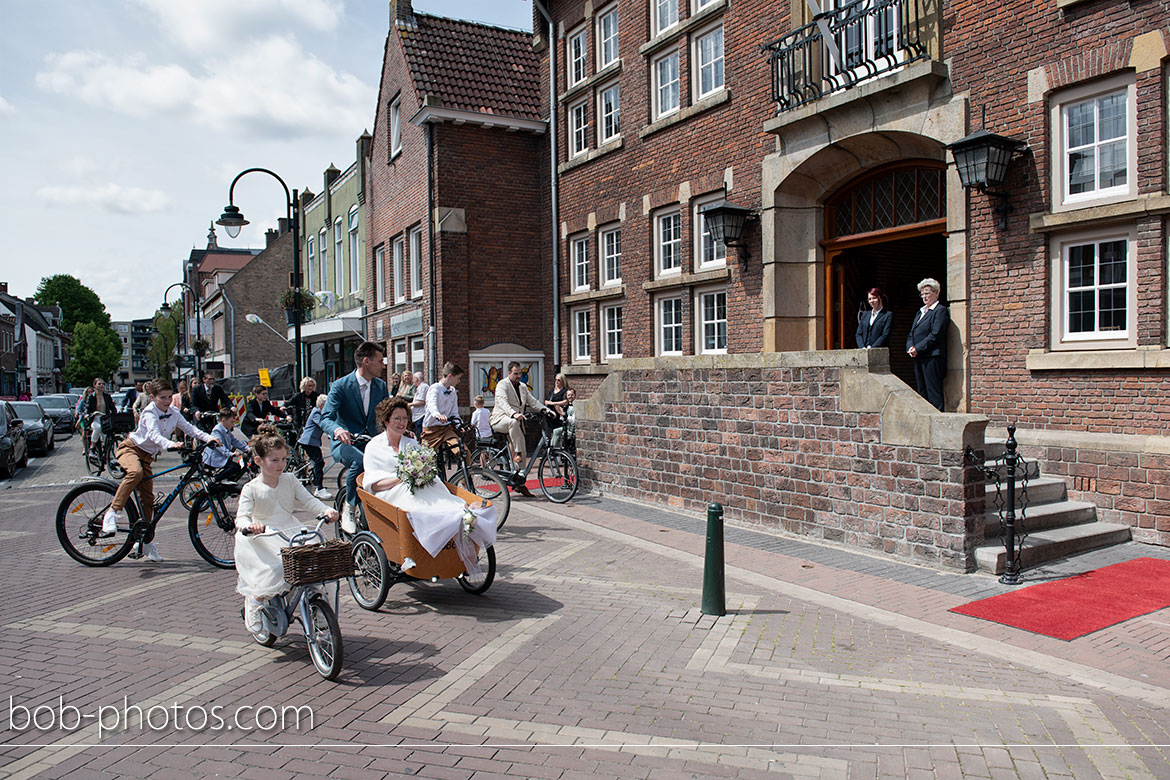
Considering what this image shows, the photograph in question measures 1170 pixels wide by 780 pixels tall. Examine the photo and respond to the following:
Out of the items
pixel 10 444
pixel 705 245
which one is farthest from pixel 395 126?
pixel 10 444

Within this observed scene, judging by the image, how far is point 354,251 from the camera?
87.9ft

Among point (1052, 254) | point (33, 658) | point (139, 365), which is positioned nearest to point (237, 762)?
point (33, 658)

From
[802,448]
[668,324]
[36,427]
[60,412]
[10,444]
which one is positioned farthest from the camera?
[60,412]

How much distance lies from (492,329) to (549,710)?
15.6 meters

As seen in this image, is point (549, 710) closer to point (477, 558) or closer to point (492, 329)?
point (477, 558)

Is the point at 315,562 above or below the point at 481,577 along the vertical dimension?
above

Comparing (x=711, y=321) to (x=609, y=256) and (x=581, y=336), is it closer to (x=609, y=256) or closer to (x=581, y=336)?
(x=609, y=256)

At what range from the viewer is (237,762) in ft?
12.4

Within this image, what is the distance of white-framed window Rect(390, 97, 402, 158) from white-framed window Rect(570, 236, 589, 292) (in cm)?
651

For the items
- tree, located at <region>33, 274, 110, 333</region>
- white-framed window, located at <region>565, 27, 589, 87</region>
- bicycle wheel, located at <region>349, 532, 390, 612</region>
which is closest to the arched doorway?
bicycle wheel, located at <region>349, 532, 390, 612</region>

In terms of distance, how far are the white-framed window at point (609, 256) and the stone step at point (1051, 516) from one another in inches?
392

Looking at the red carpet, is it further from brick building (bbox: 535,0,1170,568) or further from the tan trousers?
the tan trousers

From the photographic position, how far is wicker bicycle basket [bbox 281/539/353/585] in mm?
4766

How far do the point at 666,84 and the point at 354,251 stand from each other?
1487 centimetres
